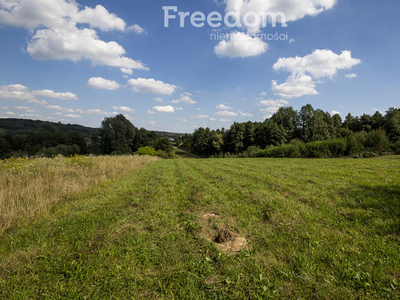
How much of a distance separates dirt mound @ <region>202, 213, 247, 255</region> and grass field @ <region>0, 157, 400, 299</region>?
2cm

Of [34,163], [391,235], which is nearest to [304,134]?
[391,235]

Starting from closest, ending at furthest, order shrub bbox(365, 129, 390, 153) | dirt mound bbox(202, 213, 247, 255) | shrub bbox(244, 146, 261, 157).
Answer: dirt mound bbox(202, 213, 247, 255), shrub bbox(365, 129, 390, 153), shrub bbox(244, 146, 261, 157)

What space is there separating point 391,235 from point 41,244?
7169 millimetres

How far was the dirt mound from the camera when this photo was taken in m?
3.29

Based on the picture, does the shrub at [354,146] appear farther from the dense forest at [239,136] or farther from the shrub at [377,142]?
the dense forest at [239,136]

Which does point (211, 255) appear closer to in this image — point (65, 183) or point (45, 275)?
point (45, 275)

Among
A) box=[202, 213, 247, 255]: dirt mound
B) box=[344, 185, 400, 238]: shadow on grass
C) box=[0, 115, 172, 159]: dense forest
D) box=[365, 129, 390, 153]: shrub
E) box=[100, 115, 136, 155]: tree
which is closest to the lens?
box=[202, 213, 247, 255]: dirt mound

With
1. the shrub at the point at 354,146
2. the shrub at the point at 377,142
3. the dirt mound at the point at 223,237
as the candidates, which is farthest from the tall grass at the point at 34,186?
the shrub at the point at 377,142

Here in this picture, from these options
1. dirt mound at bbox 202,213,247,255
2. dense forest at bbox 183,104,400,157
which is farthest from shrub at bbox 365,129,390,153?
dirt mound at bbox 202,213,247,255

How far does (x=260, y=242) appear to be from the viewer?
336cm

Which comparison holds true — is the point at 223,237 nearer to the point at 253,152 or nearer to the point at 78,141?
the point at 253,152

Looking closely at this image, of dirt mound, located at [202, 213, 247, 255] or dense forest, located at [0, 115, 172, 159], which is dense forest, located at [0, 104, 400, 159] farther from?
dirt mound, located at [202, 213, 247, 255]

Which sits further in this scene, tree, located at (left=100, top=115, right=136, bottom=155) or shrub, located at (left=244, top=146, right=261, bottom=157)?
tree, located at (left=100, top=115, right=136, bottom=155)

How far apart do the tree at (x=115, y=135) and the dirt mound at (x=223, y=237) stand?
200 ft
